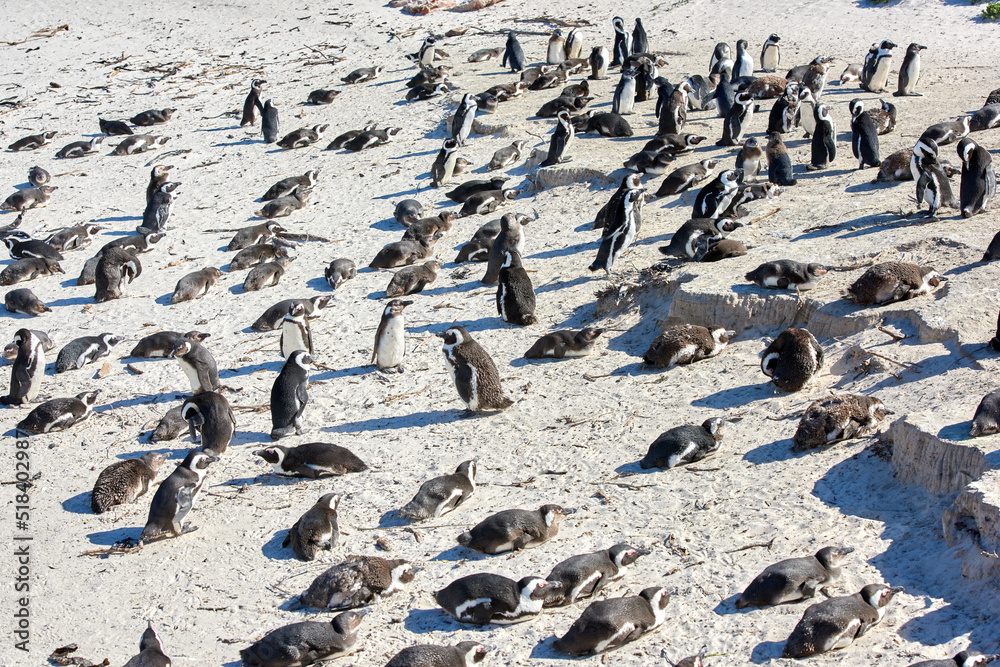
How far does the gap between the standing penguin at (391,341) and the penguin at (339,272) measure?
2367 millimetres

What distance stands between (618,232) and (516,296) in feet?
4.62

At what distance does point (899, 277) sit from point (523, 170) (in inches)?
291

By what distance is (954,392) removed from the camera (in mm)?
6258

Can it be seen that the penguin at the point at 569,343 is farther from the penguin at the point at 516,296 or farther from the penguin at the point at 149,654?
the penguin at the point at 149,654

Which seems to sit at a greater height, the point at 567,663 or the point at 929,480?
the point at 929,480

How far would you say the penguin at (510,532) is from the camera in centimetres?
573

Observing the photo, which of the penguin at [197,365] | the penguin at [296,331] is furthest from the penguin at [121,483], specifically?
the penguin at [296,331]

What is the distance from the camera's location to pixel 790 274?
7984 mm

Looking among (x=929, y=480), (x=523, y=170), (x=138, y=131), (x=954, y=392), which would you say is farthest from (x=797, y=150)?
(x=138, y=131)

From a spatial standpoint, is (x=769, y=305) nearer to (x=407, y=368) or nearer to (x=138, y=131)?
(x=407, y=368)

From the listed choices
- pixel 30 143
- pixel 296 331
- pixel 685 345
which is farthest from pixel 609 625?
pixel 30 143

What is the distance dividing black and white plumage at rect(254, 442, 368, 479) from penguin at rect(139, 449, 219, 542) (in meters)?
0.57

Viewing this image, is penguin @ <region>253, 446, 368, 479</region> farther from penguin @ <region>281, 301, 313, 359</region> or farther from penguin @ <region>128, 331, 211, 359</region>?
penguin @ <region>128, 331, 211, 359</region>

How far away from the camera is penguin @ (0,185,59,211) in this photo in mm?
14906
